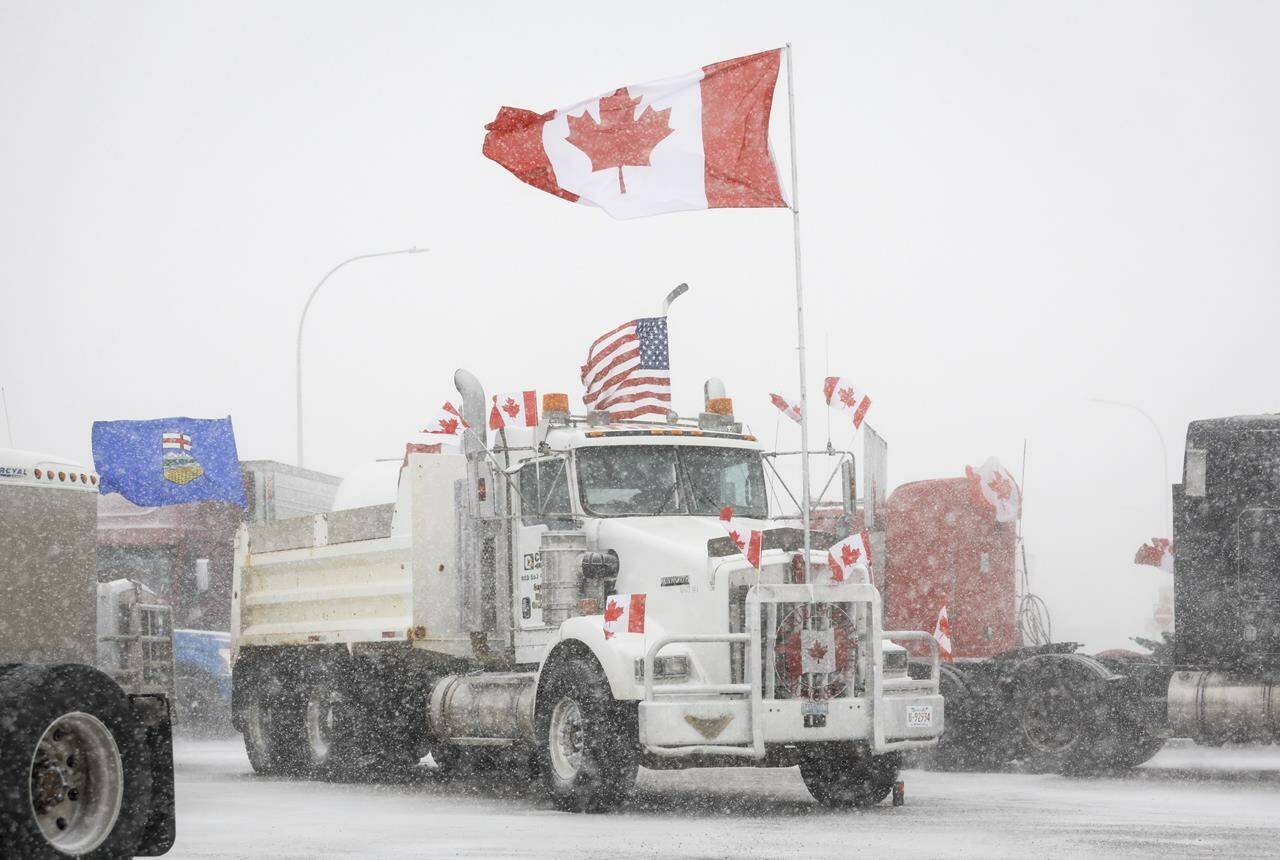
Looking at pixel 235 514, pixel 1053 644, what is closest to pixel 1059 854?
pixel 1053 644

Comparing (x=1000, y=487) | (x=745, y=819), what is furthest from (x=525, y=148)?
(x=1000, y=487)

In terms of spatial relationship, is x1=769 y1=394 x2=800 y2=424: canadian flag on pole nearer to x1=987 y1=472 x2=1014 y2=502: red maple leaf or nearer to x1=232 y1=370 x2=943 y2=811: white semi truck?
x1=232 y1=370 x2=943 y2=811: white semi truck

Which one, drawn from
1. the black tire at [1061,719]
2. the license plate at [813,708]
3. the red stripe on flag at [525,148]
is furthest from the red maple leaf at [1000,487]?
→ the license plate at [813,708]

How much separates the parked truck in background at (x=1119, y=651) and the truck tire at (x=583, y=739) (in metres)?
5.37

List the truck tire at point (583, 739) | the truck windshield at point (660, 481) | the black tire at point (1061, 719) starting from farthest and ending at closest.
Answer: the black tire at point (1061, 719), the truck windshield at point (660, 481), the truck tire at point (583, 739)

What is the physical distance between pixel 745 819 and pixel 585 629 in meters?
1.75

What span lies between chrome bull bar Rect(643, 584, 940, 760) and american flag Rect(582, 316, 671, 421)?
10.2 ft

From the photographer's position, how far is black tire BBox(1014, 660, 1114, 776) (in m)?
16.0

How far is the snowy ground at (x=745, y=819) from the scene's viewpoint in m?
10.4

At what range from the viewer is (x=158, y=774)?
345 inches

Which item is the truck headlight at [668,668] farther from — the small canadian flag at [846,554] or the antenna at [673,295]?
the antenna at [673,295]

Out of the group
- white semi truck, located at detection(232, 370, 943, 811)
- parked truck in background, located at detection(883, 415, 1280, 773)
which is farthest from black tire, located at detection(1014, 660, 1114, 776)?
white semi truck, located at detection(232, 370, 943, 811)

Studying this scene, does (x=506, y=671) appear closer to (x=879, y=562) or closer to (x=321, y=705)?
(x=321, y=705)

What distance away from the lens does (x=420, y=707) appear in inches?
626
